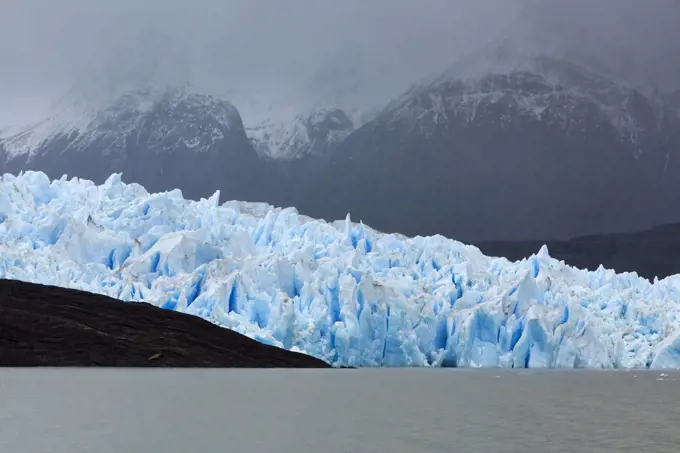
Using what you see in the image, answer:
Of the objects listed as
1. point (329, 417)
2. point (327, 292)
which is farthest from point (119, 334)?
point (329, 417)

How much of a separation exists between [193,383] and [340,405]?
11.9 meters

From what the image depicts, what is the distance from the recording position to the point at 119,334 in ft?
177

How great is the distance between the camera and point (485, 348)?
179 feet

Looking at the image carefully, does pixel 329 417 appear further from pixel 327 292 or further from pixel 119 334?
pixel 119 334

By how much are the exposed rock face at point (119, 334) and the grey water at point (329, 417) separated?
17.0 m

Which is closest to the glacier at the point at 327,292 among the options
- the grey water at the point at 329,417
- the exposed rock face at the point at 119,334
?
the exposed rock face at the point at 119,334

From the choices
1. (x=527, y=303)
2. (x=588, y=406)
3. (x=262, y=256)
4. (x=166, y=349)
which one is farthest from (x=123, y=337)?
(x=588, y=406)

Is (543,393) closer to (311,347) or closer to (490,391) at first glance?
(490,391)

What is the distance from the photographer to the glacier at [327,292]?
53156 mm

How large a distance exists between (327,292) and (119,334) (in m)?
13.7

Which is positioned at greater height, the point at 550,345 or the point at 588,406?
the point at 550,345

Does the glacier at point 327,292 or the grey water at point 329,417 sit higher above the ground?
the glacier at point 327,292

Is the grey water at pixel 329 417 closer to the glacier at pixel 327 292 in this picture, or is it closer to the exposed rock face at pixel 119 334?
the glacier at pixel 327 292

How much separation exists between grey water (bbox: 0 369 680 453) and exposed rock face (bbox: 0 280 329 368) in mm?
17042
